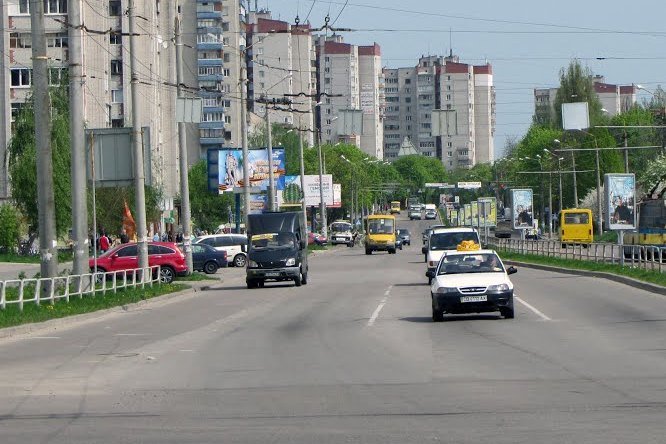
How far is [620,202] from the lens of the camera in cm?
5084

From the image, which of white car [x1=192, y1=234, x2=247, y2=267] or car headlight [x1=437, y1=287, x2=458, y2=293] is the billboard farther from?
car headlight [x1=437, y1=287, x2=458, y2=293]

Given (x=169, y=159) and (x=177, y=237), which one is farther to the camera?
(x=169, y=159)

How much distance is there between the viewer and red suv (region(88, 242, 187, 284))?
51625 millimetres

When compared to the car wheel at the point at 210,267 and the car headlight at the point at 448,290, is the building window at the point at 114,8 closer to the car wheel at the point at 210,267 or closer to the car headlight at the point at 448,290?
the car wheel at the point at 210,267

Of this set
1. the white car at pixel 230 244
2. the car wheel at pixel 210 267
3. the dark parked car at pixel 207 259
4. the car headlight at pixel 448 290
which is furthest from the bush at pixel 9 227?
the car headlight at pixel 448 290

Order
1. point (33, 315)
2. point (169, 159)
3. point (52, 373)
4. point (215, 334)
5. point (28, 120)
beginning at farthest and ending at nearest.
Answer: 1. point (169, 159)
2. point (28, 120)
3. point (33, 315)
4. point (215, 334)
5. point (52, 373)

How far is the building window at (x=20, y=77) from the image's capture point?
9699 cm

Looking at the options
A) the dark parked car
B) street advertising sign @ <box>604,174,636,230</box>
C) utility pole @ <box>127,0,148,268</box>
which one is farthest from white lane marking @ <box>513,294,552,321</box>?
the dark parked car

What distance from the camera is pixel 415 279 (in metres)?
48.0

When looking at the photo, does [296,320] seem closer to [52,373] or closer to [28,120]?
[52,373]

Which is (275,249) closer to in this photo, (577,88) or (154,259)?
(154,259)

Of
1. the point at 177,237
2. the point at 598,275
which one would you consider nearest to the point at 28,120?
the point at 177,237

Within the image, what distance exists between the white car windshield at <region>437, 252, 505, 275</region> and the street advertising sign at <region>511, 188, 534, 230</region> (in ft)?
198

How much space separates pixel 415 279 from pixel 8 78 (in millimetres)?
55991
